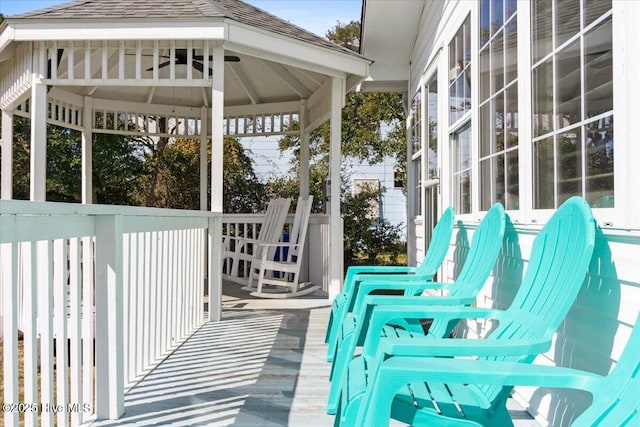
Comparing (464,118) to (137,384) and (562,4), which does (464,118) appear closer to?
(562,4)

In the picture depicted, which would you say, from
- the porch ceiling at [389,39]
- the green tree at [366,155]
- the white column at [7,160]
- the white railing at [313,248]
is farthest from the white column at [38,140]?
the green tree at [366,155]

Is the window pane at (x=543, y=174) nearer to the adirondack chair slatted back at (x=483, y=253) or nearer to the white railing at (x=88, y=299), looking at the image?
the adirondack chair slatted back at (x=483, y=253)

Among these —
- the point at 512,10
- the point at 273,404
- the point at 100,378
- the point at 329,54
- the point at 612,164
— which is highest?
the point at 329,54

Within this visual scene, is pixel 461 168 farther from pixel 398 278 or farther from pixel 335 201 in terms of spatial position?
pixel 335 201

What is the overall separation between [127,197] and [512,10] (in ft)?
A: 32.0

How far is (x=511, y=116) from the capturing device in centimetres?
300

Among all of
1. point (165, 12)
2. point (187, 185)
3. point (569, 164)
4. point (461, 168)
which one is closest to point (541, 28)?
point (569, 164)

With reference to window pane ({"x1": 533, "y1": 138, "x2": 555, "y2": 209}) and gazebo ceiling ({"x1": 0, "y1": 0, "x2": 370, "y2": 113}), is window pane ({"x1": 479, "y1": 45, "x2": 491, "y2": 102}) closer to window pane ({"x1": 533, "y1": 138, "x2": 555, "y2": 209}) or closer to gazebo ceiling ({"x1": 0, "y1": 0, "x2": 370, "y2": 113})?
window pane ({"x1": 533, "y1": 138, "x2": 555, "y2": 209})

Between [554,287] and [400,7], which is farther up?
[400,7]

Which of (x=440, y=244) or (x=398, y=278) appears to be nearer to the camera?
(x=398, y=278)

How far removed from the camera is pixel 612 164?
185 centimetres

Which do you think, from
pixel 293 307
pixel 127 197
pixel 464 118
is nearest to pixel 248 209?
pixel 127 197

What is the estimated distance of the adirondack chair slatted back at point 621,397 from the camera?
1163 millimetres

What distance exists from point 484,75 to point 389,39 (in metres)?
3.51
